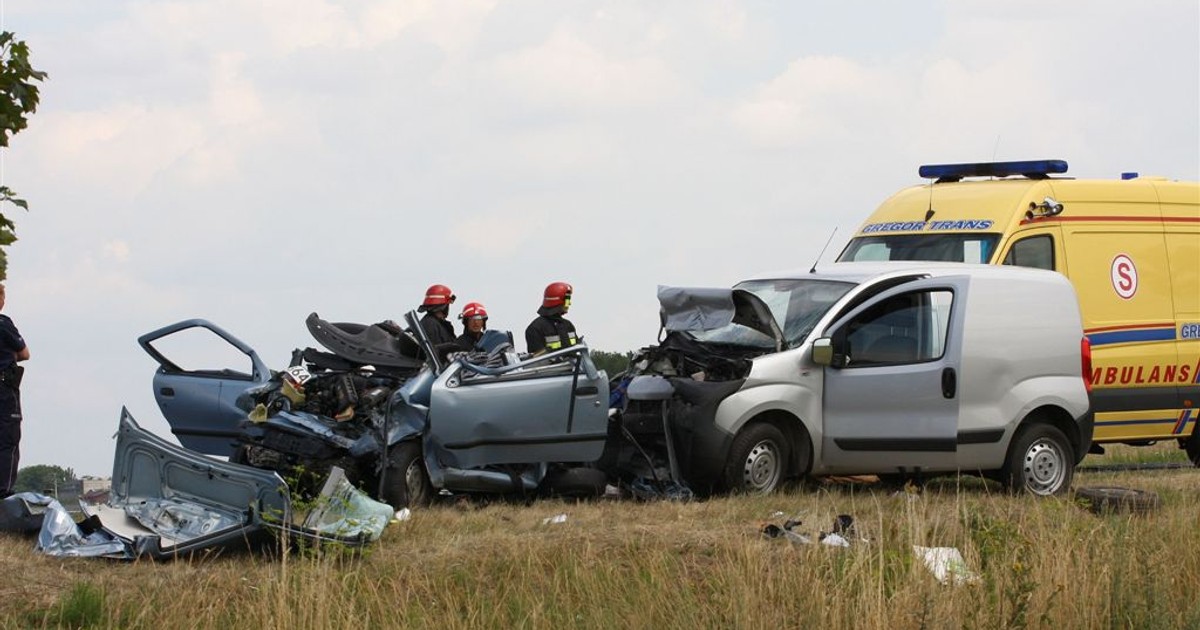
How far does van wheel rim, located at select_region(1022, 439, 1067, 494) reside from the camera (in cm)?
1392

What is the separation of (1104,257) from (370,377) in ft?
23.2

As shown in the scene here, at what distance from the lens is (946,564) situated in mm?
9758

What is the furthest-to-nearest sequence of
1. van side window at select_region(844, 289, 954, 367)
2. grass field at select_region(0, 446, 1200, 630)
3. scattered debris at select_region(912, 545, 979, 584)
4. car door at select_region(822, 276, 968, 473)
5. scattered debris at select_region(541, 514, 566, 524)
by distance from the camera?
van side window at select_region(844, 289, 954, 367) < car door at select_region(822, 276, 968, 473) < scattered debris at select_region(541, 514, 566, 524) < scattered debris at select_region(912, 545, 979, 584) < grass field at select_region(0, 446, 1200, 630)

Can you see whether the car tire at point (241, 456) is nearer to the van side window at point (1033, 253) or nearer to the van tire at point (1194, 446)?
the van side window at point (1033, 253)

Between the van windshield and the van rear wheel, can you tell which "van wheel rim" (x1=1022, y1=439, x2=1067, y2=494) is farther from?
the van rear wheel

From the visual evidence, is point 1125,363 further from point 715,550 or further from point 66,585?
point 66,585

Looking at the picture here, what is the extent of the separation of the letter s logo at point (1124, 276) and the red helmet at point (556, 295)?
197 inches

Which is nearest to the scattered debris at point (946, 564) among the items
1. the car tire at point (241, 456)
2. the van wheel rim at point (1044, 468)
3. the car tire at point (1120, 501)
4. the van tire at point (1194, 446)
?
the car tire at point (1120, 501)

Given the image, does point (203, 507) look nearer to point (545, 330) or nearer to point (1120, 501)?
point (545, 330)

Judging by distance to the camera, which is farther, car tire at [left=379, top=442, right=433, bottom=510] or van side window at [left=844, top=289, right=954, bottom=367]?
van side window at [left=844, top=289, right=954, bottom=367]

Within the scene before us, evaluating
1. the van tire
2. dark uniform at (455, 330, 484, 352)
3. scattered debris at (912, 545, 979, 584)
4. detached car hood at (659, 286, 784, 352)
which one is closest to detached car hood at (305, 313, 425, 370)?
dark uniform at (455, 330, 484, 352)

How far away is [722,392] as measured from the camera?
1303 cm

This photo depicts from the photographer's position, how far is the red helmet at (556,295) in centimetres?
1512

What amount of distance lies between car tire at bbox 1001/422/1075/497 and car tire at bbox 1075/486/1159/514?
0.98m
